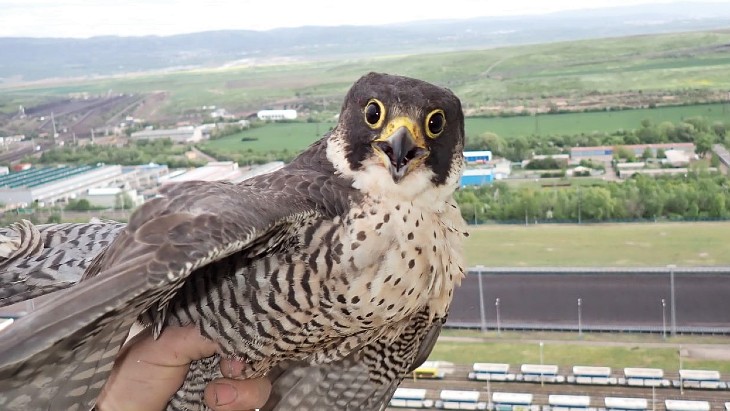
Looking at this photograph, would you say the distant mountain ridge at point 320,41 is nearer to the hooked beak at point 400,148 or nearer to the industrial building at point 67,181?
the industrial building at point 67,181

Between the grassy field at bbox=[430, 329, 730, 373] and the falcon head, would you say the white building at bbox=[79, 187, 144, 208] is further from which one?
the falcon head

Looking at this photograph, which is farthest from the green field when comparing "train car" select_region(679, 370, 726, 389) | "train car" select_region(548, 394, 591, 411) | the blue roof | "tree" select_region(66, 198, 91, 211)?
"train car" select_region(679, 370, 726, 389)

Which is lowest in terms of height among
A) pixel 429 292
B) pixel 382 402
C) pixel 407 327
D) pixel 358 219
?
pixel 382 402

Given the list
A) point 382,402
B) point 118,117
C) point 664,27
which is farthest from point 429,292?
point 664,27

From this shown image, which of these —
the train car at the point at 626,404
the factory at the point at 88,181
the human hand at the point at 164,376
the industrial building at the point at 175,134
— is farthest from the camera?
the industrial building at the point at 175,134

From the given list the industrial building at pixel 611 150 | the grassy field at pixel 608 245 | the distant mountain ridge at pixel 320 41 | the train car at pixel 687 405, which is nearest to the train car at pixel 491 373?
the grassy field at pixel 608 245

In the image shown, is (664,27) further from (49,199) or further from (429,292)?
(429,292)
